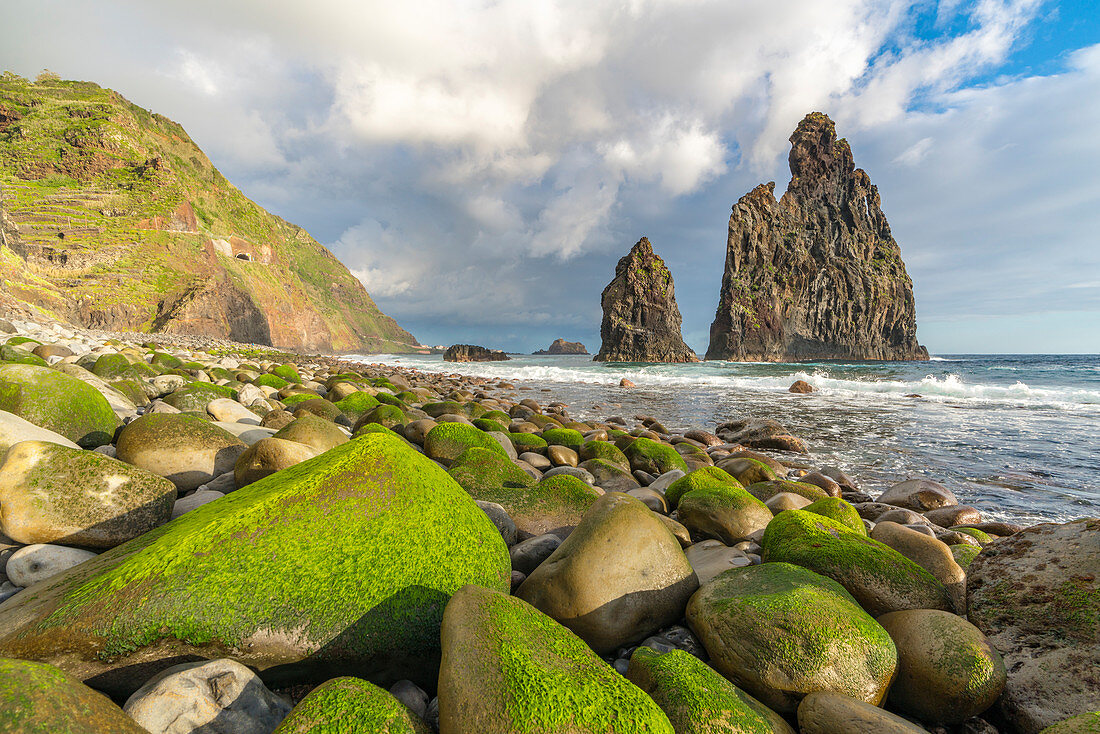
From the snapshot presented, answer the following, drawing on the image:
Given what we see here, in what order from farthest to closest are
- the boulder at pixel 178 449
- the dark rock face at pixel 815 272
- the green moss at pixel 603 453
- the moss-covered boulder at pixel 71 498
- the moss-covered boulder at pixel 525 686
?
1. the dark rock face at pixel 815 272
2. the green moss at pixel 603 453
3. the boulder at pixel 178 449
4. the moss-covered boulder at pixel 71 498
5. the moss-covered boulder at pixel 525 686

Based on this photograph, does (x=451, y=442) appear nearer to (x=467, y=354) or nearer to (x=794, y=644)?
(x=794, y=644)

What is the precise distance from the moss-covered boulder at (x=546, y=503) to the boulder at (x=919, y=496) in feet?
19.5

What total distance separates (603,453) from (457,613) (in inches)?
235

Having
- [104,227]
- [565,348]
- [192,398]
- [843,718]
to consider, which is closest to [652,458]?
[843,718]

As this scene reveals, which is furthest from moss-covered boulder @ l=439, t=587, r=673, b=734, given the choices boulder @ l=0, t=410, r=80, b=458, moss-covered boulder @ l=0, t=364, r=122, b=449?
moss-covered boulder @ l=0, t=364, r=122, b=449

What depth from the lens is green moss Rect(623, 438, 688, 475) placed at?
780 centimetres

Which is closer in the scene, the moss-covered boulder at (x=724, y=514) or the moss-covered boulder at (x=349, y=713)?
the moss-covered boulder at (x=349, y=713)

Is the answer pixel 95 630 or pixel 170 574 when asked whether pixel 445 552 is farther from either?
pixel 95 630

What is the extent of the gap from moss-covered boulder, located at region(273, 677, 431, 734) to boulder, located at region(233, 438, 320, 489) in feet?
7.84

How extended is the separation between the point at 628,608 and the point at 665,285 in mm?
80224

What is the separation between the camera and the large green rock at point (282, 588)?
1.81m

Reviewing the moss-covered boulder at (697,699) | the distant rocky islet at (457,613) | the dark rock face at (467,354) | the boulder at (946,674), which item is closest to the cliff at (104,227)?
the dark rock face at (467,354)

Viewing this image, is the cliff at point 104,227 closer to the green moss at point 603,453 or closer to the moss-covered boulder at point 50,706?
the green moss at point 603,453

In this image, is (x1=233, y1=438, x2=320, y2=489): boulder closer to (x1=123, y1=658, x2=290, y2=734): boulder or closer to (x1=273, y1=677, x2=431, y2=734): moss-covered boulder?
(x1=123, y1=658, x2=290, y2=734): boulder
